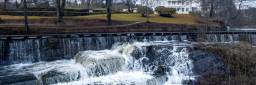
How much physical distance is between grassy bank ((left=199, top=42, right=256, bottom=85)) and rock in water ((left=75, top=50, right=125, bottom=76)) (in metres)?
7.08

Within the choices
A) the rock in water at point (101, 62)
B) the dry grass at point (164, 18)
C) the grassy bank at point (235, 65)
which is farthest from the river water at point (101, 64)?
the dry grass at point (164, 18)

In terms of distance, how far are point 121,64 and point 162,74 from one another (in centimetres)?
358

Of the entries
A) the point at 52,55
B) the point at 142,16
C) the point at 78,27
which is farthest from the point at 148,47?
the point at 142,16

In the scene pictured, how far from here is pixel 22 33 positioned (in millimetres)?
39500

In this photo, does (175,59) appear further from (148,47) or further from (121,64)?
(121,64)

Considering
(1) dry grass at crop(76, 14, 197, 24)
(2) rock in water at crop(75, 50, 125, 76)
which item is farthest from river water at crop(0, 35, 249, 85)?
(1) dry grass at crop(76, 14, 197, 24)

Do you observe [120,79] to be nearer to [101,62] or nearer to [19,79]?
[101,62]

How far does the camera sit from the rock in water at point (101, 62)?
105 feet

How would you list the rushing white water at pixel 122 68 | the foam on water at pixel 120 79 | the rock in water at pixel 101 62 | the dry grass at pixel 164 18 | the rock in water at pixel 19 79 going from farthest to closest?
the dry grass at pixel 164 18
the rock in water at pixel 101 62
the rushing white water at pixel 122 68
the foam on water at pixel 120 79
the rock in water at pixel 19 79

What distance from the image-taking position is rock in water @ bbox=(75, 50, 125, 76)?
3206cm

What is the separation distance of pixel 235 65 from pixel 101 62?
1119 cm

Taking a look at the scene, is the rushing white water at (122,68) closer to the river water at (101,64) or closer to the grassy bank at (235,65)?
the river water at (101,64)

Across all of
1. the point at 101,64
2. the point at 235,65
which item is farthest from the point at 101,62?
the point at 235,65

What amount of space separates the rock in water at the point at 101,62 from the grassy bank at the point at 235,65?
7.08 m
